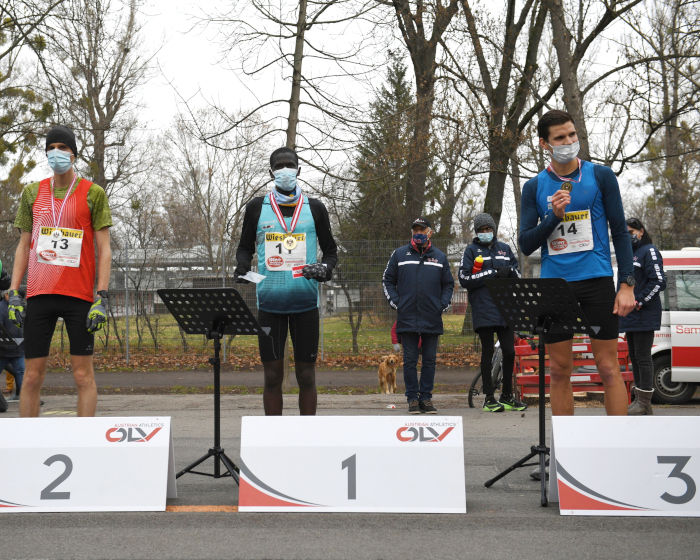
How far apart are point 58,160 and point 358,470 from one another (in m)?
2.92

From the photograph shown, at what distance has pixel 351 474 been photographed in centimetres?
405

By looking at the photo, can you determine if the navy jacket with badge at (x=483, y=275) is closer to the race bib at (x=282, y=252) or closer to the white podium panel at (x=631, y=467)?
the race bib at (x=282, y=252)

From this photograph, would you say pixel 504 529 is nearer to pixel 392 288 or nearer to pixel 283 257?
pixel 283 257

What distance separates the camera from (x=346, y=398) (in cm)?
1021

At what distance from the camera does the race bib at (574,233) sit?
4.46m

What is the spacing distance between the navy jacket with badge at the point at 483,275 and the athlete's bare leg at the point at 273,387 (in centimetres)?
405

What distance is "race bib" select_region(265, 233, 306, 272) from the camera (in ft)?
16.6

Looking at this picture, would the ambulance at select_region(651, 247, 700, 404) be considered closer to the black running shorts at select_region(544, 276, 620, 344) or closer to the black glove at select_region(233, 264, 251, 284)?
the black running shorts at select_region(544, 276, 620, 344)

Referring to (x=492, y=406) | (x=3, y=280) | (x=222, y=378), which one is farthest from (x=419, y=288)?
(x=222, y=378)

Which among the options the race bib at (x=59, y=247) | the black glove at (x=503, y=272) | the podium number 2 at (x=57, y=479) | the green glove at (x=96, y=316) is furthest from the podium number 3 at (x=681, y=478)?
the black glove at (x=503, y=272)

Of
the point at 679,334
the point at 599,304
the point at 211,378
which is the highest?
the point at 599,304

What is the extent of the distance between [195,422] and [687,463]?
531 cm

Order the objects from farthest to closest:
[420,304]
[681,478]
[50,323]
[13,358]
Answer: [13,358] → [420,304] → [50,323] → [681,478]

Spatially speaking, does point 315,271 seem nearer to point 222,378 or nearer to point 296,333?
point 296,333
